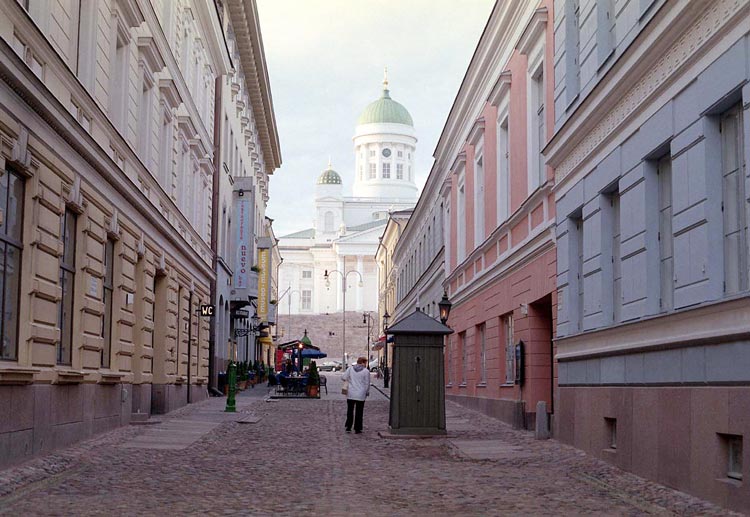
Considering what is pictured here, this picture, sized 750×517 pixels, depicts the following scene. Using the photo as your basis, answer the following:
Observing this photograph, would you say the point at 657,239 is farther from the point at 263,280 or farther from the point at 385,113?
the point at 385,113

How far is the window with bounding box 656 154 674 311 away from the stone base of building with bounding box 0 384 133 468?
7181 millimetres

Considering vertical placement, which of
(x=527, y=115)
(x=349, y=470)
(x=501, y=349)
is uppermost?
(x=527, y=115)

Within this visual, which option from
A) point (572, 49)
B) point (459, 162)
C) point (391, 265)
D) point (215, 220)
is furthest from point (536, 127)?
point (391, 265)

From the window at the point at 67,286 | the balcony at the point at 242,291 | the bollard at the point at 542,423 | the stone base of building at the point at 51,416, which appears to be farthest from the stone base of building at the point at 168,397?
the balcony at the point at 242,291

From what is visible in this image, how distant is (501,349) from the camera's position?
23609 mm

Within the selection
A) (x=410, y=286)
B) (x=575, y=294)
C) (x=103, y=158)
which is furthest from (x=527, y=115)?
(x=410, y=286)

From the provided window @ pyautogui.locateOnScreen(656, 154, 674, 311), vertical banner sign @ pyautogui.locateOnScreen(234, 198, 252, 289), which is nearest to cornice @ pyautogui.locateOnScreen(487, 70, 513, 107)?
window @ pyautogui.locateOnScreen(656, 154, 674, 311)

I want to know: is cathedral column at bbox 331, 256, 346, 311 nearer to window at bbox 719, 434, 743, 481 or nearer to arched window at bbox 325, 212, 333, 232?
arched window at bbox 325, 212, 333, 232

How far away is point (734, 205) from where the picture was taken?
31.9 feet

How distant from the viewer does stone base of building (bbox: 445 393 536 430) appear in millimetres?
19906

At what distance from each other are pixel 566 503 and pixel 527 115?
11466 millimetres

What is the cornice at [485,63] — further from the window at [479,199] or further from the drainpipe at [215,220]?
the drainpipe at [215,220]

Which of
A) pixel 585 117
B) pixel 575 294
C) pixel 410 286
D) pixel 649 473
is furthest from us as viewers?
pixel 410 286

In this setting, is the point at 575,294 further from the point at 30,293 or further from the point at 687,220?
the point at 30,293
